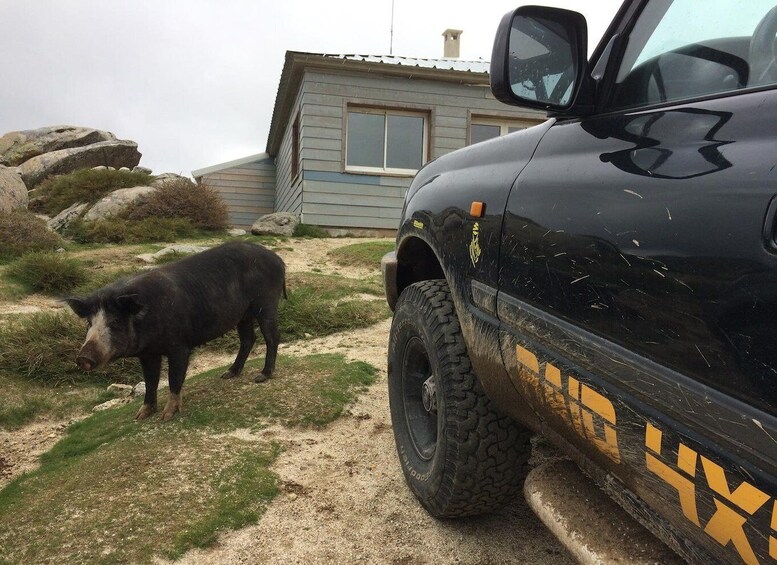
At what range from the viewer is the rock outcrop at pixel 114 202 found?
44.7 ft

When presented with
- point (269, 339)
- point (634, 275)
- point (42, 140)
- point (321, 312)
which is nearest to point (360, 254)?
point (321, 312)

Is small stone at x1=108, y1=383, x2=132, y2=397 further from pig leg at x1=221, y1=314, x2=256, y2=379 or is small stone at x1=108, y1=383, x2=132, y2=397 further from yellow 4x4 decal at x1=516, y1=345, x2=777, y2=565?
yellow 4x4 decal at x1=516, y1=345, x2=777, y2=565

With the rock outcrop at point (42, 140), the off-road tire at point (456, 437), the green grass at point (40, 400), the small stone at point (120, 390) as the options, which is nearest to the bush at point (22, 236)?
the green grass at point (40, 400)

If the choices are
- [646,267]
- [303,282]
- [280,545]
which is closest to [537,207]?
[646,267]

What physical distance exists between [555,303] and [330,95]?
11.8m

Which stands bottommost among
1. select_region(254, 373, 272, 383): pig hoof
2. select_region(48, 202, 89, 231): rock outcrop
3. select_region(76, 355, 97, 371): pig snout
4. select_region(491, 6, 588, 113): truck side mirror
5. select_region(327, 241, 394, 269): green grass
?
select_region(48, 202, 89, 231): rock outcrop

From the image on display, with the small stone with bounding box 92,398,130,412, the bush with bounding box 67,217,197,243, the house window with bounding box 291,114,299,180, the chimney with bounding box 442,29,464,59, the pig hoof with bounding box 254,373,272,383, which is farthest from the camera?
the chimney with bounding box 442,29,464,59

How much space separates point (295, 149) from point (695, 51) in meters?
13.6

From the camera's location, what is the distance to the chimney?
16812 millimetres

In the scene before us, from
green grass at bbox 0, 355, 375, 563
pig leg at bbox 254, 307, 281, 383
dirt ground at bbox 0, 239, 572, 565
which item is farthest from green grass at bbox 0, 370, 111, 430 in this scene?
pig leg at bbox 254, 307, 281, 383

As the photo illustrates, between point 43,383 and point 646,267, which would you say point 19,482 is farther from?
point 646,267

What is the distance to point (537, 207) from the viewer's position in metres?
1.71

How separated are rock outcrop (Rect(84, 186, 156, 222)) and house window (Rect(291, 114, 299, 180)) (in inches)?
135

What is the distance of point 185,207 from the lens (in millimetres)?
13195
